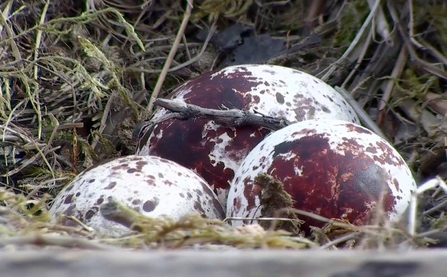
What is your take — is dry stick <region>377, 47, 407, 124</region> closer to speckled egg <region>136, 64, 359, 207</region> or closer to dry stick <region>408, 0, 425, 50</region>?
dry stick <region>408, 0, 425, 50</region>

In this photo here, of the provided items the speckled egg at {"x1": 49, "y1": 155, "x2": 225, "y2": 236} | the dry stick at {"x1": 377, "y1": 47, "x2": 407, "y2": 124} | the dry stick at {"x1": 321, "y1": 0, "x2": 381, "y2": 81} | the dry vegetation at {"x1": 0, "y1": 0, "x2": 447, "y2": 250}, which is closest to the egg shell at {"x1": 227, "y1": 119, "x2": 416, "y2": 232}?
the speckled egg at {"x1": 49, "y1": 155, "x2": 225, "y2": 236}

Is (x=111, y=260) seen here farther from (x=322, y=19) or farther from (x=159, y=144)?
(x=322, y=19)

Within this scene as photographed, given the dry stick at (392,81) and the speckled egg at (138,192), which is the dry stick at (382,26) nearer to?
the dry stick at (392,81)

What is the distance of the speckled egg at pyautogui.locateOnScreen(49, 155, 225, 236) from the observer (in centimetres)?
159

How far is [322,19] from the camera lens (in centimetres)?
271

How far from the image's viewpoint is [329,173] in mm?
1583

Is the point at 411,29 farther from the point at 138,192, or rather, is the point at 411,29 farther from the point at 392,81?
the point at 138,192

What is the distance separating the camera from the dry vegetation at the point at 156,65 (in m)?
2.14

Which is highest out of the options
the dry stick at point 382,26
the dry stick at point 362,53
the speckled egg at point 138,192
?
the dry stick at point 382,26

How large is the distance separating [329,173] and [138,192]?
36 centimetres

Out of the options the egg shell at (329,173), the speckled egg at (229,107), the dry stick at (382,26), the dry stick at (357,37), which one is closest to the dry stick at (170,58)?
the speckled egg at (229,107)

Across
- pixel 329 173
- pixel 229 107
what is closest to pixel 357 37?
pixel 229 107

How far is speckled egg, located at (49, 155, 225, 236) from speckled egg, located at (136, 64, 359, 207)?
A: 106mm

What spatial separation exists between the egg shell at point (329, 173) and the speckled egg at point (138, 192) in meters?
0.07
